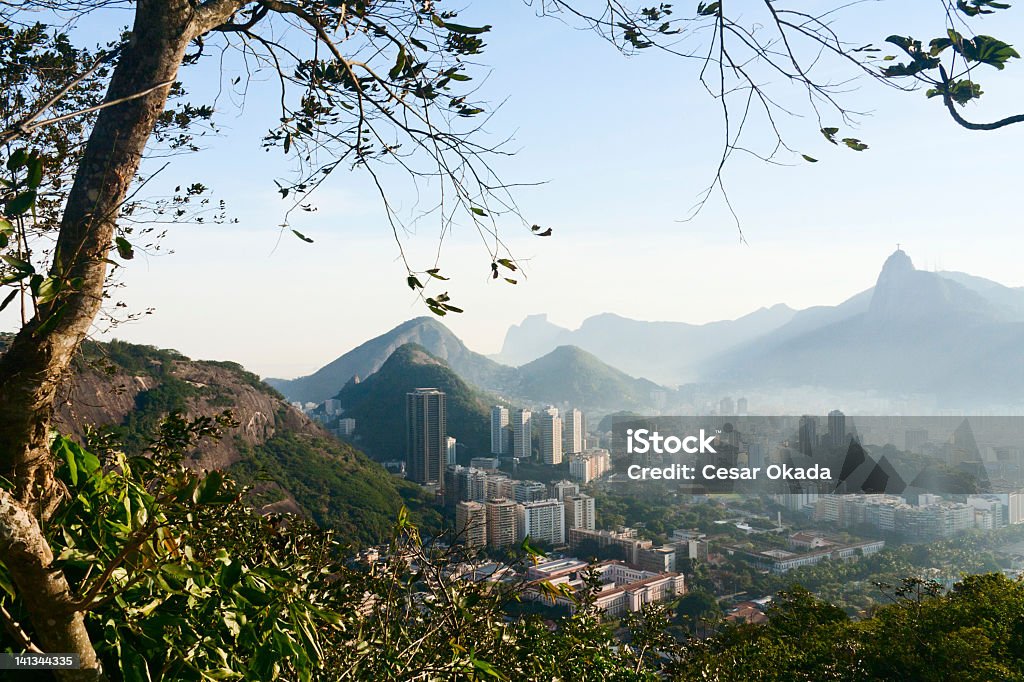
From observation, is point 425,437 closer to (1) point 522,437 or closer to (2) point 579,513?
(1) point 522,437

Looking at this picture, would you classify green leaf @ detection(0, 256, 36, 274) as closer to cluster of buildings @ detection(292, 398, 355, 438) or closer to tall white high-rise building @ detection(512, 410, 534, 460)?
cluster of buildings @ detection(292, 398, 355, 438)

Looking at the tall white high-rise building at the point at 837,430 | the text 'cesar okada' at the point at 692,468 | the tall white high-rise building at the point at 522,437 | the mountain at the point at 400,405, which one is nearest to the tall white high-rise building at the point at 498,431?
the mountain at the point at 400,405

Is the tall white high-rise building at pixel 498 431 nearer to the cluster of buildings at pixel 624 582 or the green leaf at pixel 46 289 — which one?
the cluster of buildings at pixel 624 582

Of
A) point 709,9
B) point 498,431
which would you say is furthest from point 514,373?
point 709,9

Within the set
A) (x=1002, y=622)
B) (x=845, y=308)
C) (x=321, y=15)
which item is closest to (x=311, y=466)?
(x=1002, y=622)

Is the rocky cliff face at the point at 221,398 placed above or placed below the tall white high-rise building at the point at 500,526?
above

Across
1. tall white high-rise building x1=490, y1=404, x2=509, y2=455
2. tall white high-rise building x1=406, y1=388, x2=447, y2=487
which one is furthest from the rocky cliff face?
tall white high-rise building x1=490, y1=404, x2=509, y2=455
